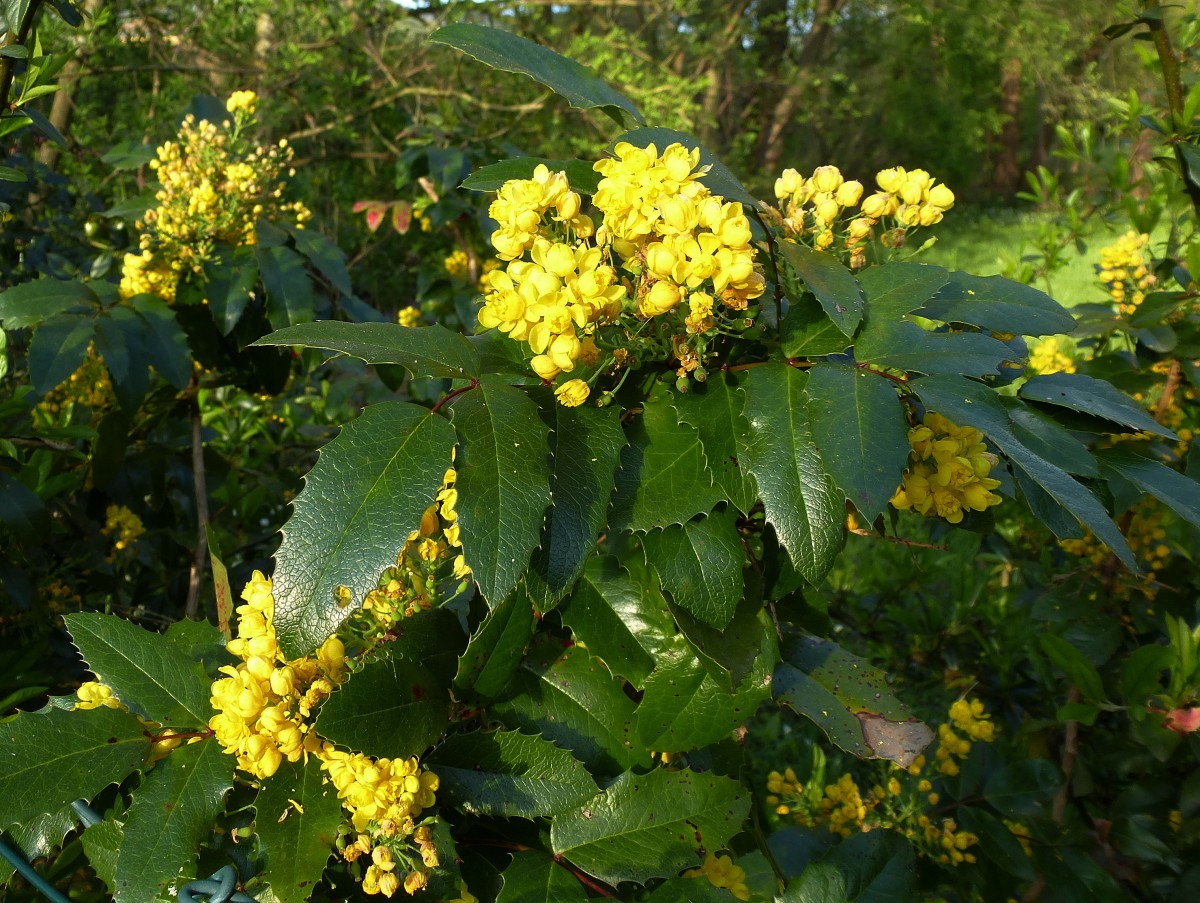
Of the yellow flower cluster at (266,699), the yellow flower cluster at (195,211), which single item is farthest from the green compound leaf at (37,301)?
the yellow flower cluster at (266,699)

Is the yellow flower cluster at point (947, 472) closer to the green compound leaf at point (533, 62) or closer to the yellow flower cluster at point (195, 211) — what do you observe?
the green compound leaf at point (533, 62)

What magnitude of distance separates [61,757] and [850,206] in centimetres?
93

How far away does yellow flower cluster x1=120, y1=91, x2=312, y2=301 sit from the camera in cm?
186

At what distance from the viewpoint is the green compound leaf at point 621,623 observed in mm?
944

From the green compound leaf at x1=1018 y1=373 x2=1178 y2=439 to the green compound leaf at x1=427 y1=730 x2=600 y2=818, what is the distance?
586mm

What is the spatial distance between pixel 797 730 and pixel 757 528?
112 inches

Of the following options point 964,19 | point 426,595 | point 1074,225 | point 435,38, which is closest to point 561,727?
point 426,595

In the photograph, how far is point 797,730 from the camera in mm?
3605

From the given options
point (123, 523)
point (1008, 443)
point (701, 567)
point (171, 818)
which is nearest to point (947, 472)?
point (1008, 443)

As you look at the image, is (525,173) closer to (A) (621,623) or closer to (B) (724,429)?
(B) (724,429)

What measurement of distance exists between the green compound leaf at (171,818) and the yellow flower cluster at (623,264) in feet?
1.54

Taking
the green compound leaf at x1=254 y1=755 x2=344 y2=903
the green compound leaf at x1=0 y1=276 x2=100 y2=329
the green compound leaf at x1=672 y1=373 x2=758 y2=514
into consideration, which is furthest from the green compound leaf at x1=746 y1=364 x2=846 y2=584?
the green compound leaf at x1=0 y1=276 x2=100 y2=329

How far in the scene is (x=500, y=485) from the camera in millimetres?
750

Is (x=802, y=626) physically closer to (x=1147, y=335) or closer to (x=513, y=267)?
(x=513, y=267)
